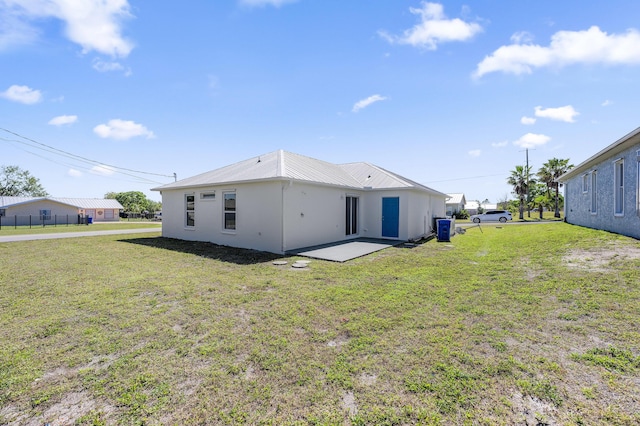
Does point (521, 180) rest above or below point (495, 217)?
above

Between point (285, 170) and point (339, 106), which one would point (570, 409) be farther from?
point (339, 106)

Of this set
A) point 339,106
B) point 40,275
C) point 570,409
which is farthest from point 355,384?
point 339,106

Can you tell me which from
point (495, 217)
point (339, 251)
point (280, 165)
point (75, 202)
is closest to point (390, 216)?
point (339, 251)

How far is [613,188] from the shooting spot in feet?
33.7

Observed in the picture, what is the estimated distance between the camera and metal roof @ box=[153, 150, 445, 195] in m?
10.8

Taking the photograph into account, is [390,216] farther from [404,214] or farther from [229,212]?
[229,212]

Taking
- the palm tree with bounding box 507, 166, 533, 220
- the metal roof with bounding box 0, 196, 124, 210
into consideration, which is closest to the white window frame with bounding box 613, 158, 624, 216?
the palm tree with bounding box 507, 166, 533, 220

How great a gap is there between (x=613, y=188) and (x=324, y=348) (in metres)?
13.2

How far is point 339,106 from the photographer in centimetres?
1557

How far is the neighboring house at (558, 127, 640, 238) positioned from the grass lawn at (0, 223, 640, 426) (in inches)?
152

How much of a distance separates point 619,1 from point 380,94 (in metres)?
8.06

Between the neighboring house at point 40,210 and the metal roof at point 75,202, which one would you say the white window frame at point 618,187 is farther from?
the metal roof at point 75,202

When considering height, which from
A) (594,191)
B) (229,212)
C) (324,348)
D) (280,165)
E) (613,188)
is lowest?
(324,348)

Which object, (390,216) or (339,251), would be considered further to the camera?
(390,216)
